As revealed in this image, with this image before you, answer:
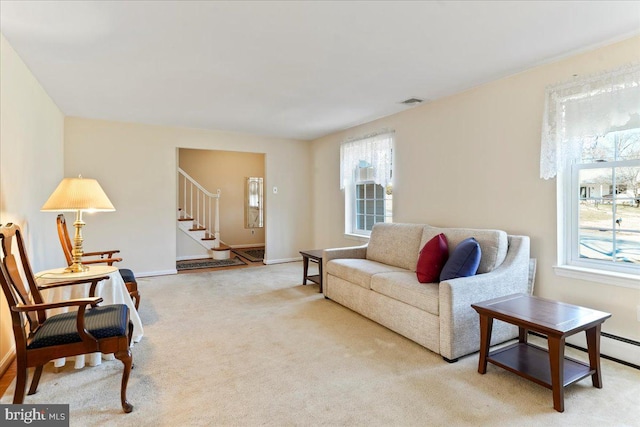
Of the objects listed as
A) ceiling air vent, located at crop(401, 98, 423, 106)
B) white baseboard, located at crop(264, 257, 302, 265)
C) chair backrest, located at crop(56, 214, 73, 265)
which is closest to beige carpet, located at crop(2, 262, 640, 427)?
chair backrest, located at crop(56, 214, 73, 265)

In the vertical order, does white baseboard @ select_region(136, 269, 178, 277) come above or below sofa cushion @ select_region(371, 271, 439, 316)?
below

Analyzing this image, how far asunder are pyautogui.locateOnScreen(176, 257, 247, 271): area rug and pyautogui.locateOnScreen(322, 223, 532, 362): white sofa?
3047 mm

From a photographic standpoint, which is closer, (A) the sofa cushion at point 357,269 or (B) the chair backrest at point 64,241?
(B) the chair backrest at point 64,241

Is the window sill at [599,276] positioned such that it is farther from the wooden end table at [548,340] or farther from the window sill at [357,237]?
the window sill at [357,237]

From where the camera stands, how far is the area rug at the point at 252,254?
22.6 ft

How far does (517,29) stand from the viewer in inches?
91.7

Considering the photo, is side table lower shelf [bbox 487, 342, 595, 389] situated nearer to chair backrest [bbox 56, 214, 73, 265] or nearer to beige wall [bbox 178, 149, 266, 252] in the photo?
chair backrest [bbox 56, 214, 73, 265]

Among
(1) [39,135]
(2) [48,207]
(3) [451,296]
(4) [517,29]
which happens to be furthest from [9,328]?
(4) [517,29]

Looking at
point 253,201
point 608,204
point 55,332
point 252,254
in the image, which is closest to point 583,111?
point 608,204

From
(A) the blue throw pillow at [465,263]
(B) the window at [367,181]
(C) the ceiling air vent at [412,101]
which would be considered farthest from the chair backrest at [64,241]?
(C) the ceiling air vent at [412,101]

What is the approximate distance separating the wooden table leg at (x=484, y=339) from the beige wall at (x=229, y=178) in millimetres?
6916

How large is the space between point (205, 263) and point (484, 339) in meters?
5.30

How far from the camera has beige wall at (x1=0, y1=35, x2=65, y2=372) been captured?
8.05ft

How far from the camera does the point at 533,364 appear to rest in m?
2.24
